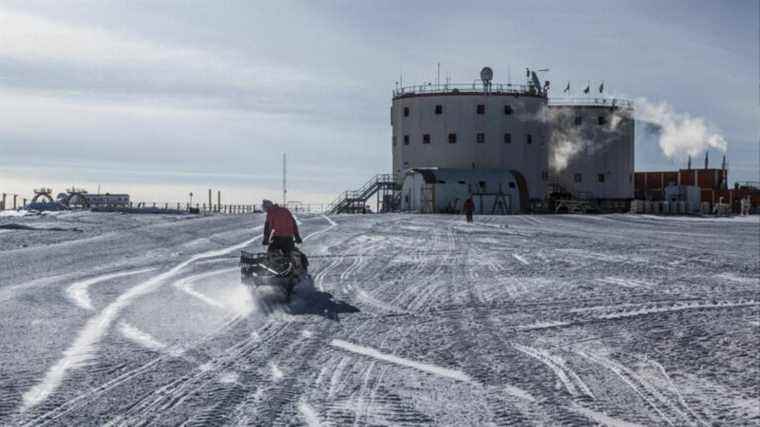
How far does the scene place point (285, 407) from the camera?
7.68m

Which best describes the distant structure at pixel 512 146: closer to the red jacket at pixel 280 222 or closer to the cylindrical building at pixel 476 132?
the cylindrical building at pixel 476 132

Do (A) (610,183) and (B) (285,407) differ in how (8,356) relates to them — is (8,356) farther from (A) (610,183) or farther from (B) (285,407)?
(A) (610,183)

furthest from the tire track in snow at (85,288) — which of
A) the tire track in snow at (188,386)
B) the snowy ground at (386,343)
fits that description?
the tire track in snow at (188,386)

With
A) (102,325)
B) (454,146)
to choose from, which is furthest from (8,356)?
(454,146)

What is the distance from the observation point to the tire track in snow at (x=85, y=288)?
14273 mm

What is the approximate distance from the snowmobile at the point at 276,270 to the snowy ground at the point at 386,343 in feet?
1.05

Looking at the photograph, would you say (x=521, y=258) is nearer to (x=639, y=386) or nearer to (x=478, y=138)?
(x=639, y=386)

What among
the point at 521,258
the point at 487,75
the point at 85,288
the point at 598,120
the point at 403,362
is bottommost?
the point at 403,362

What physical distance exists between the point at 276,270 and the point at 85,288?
4.05 m

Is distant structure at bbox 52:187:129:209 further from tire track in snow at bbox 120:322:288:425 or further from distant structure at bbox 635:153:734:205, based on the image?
tire track in snow at bbox 120:322:288:425

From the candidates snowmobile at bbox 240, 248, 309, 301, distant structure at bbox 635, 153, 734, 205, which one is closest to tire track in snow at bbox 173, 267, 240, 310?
snowmobile at bbox 240, 248, 309, 301

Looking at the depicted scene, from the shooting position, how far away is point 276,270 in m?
14.8

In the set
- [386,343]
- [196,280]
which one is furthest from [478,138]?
[386,343]

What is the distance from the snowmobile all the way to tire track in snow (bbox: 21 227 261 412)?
1962 millimetres
